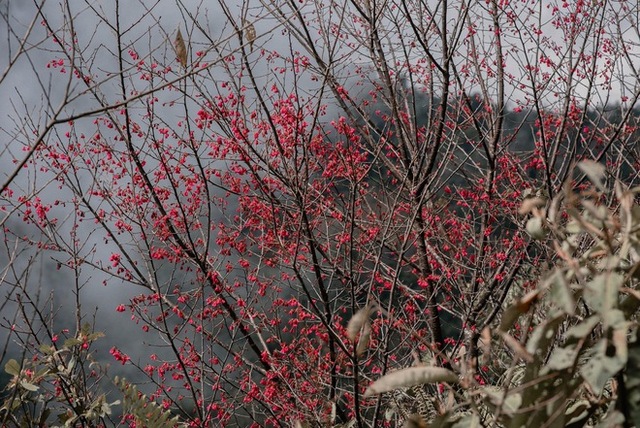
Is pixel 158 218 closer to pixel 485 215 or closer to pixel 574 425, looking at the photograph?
pixel 485 215

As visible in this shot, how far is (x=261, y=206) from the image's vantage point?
17.7ft

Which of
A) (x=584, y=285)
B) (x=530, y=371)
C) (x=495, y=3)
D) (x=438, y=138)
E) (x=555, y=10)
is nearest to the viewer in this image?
(x=584, y=285)

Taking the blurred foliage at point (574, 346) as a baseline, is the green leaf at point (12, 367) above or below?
below

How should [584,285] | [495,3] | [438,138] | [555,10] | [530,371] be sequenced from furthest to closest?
[555,10], [495,3], [438,138], [530,371], [584,285]

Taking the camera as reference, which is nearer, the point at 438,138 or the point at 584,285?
the point at 584,285

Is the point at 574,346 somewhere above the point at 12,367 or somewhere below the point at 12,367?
above

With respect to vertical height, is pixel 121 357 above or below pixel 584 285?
below

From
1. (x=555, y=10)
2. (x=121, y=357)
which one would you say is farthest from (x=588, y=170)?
(x=555, y=10)

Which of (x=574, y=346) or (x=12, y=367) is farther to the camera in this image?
(x=12, y=367)

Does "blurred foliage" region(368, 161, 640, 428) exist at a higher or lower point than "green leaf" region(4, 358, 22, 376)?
higher

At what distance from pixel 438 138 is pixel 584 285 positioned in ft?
10.6

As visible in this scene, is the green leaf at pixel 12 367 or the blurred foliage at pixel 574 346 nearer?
the blurred foliage at pixel 574 346

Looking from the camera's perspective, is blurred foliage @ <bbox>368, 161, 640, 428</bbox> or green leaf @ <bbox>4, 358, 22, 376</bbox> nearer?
blurred foliage @ <bbox>368, 161, 640, 428</bbox>

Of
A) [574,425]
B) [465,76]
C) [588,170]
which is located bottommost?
[574,425]
